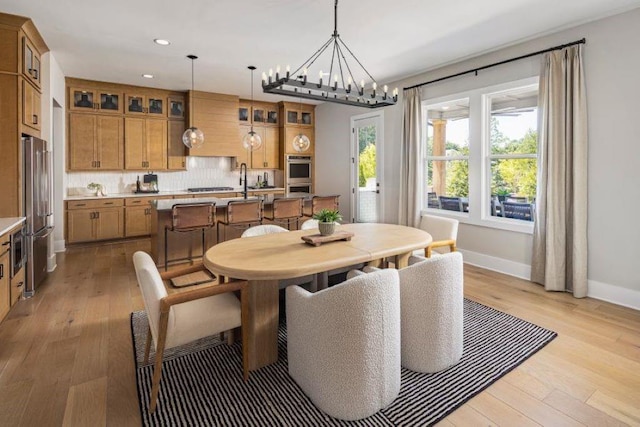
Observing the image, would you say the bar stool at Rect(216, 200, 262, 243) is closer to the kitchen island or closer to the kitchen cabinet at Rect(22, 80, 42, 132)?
the kitchen island

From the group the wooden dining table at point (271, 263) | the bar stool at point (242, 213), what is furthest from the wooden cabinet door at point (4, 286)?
the bar stool at point (242, 213)

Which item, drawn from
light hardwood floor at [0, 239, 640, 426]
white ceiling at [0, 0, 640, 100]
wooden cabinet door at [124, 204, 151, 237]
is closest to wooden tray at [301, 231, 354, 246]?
light hardwood floor at [0, 239, 640, 426]

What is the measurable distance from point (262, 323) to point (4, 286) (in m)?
2.35

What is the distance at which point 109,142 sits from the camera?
6.34 metres

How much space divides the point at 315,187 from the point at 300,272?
6282mm

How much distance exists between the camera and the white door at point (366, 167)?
20.8 feet

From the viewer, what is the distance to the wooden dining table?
6.87 ft

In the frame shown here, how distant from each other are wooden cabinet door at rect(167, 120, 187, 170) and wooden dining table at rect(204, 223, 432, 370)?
490 centimetres

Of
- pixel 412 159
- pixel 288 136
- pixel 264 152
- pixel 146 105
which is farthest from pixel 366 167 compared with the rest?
pixel 146 105

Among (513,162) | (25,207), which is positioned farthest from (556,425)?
(25,207)

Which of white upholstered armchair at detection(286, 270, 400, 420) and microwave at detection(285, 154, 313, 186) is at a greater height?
microwave at detection(285, 154, 313, 186)

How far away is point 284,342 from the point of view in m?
2.72

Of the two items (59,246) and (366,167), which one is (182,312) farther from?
(366,167)

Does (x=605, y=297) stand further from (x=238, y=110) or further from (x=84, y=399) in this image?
(x=238, y=110)
